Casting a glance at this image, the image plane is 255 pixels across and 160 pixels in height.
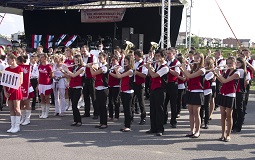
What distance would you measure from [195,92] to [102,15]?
15764 mm

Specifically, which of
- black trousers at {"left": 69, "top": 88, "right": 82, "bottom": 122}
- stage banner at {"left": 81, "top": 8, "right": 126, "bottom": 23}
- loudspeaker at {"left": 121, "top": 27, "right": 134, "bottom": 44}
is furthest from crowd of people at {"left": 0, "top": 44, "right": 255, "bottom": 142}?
stage banner at {"left": 81, "top": 8, "right": 126, "bottom": 23}

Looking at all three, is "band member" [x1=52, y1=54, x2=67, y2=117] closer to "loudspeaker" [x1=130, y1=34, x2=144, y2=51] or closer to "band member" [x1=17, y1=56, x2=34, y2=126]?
"band member" [x1=17, y1=56, x2=34, y2=126]

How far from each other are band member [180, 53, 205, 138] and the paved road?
34 centimetres

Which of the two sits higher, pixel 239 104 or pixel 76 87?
pixel 76 87

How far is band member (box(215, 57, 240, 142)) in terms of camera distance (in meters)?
6.76

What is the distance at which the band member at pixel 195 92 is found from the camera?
6.95m

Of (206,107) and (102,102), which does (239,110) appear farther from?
(102,102)

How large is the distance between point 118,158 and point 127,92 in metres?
2.25

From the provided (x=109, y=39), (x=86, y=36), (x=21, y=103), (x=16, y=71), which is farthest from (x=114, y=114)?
(x=86, y=36)

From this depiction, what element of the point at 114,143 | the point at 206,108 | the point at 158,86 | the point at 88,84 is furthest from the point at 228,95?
the point at 88,84

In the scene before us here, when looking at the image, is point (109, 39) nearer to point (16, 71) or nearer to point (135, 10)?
point (135, 10)

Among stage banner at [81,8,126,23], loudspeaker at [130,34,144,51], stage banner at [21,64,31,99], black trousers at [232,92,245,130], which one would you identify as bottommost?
black trousers at [232,92,245,130]

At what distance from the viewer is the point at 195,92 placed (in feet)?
23.1

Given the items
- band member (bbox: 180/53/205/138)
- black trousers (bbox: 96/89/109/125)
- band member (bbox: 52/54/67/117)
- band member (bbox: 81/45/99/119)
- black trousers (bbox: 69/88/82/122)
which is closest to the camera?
band member (bbox: 180/53/205/138)
